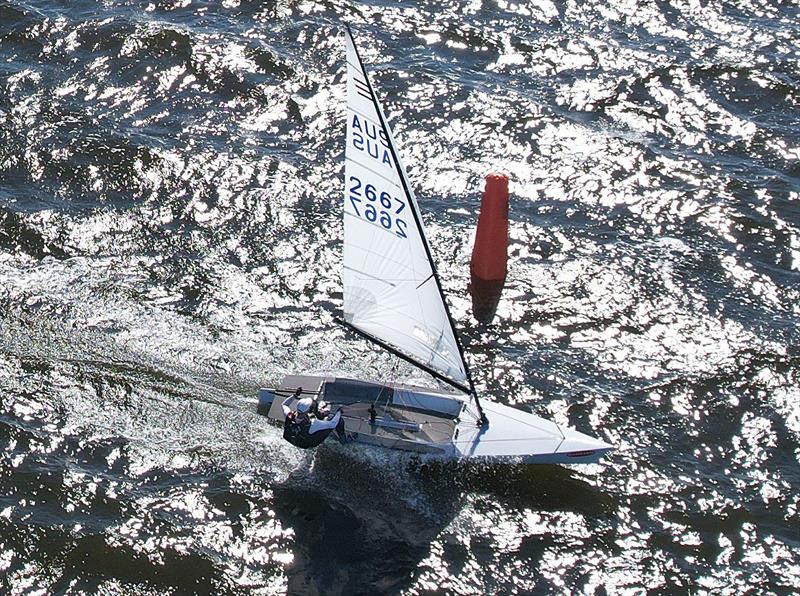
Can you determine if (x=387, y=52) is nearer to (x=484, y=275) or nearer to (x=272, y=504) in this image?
(x=484, y=275)

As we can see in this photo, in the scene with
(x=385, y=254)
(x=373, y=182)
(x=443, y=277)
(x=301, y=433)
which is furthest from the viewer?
(x=443, y=277)


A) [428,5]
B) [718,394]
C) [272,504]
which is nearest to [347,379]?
[272,504]

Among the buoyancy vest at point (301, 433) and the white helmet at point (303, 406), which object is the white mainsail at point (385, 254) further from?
the buoyancy vest at point (301, 433)

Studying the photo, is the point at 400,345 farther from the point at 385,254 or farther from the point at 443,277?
the point at 443,277

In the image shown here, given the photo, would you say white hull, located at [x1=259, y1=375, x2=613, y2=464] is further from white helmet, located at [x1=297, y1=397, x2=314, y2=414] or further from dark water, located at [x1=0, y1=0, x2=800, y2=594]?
white helmet, located at [x1=297, y1=397, x2=314, y2=414]

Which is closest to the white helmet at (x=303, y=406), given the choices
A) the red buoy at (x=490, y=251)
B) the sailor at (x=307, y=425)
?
the sailor at (x=307, y=425)

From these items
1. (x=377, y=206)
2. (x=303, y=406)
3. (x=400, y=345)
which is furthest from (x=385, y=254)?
(x=303, y=406)
